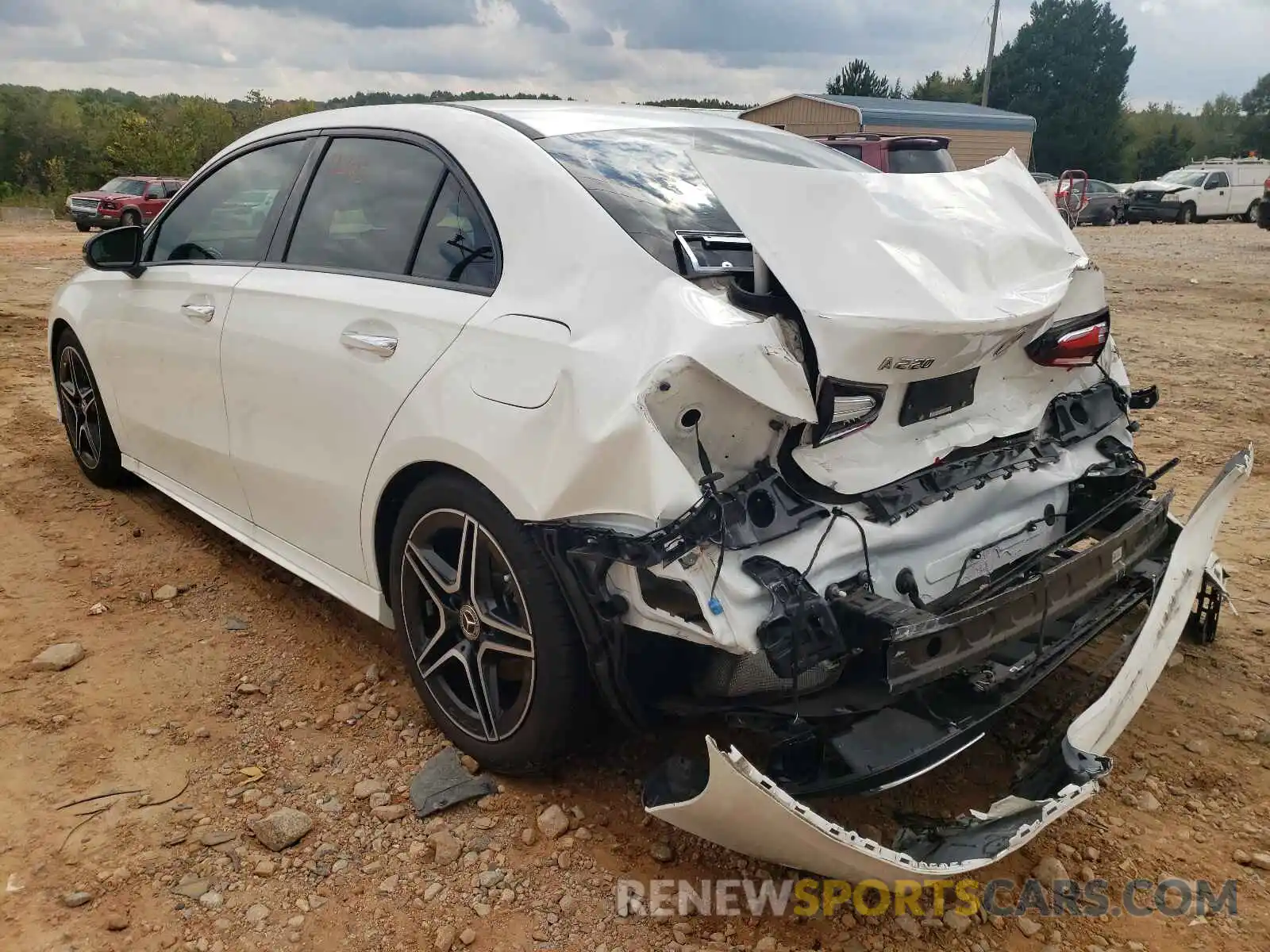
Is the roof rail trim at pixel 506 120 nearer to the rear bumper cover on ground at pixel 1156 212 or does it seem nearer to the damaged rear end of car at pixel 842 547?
the damaged rear end of car at pixel 842 547

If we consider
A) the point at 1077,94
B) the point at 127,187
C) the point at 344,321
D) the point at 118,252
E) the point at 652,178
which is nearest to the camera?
the point at 652,178

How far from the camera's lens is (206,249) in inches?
144

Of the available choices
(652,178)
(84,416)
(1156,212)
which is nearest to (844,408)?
(652,178)

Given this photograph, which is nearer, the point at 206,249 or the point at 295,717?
the point at 295,717

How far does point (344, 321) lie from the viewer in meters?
2.81

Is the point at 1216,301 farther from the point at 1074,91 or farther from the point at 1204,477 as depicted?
the point at 1074,91

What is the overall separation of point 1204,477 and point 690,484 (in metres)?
4.21

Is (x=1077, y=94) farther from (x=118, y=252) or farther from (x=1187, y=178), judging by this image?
(x=118, y=252)

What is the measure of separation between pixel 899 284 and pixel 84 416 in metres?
4.21

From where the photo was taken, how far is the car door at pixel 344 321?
8.53 ft

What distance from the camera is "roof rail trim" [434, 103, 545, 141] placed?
266 centimetres

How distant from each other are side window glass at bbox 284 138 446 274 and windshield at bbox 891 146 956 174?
8.79 m

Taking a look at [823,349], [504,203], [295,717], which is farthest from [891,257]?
[295,717]

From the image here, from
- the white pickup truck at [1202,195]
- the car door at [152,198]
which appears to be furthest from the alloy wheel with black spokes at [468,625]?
the white pickup truck at [1202,195]
